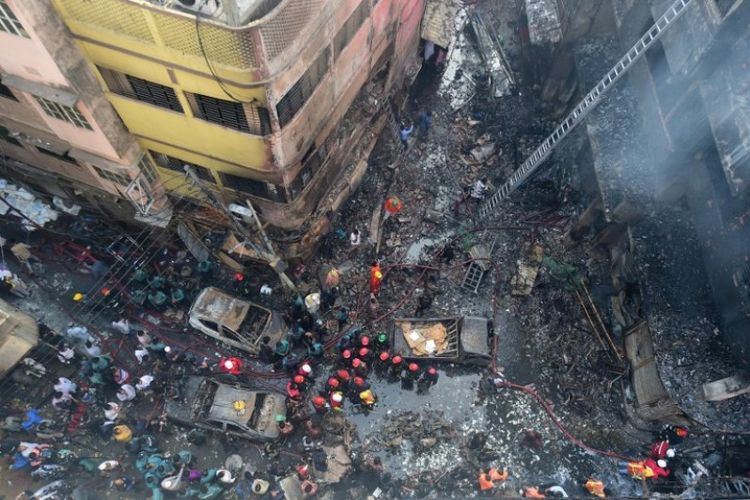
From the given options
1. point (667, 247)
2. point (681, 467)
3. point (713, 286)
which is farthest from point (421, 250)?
point (681, 467)

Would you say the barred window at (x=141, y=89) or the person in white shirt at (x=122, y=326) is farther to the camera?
the person in white shirt at (x=122, y=326)

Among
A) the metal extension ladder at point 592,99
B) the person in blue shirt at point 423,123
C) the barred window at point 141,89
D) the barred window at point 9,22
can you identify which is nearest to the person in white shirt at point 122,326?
the barred window at point 141,89

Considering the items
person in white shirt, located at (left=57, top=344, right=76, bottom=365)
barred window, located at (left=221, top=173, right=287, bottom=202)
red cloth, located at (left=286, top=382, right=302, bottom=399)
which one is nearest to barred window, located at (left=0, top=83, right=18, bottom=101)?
barred window, located at (left=221, top=173, right=287, bottom=202)

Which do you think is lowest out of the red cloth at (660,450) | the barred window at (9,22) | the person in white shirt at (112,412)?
the person in white shirt at (112,412)

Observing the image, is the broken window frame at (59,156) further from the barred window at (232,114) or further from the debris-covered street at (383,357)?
the barred window at (232,114)

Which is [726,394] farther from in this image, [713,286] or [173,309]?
[173,309]

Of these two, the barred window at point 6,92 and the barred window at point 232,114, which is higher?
the barred window at point 6,92

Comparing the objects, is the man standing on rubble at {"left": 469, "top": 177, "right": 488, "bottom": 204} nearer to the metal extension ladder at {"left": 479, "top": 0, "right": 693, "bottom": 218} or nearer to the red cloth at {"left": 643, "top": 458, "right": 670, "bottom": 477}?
the metal extension ladder at {"left": 479, "top": 0, "right": 693, "bottom": 218}

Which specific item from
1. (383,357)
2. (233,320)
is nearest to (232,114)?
(233,320)

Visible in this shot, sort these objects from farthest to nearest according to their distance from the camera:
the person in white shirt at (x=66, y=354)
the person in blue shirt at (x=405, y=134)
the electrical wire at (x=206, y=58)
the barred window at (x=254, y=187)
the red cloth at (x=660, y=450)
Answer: the person in blue shirt at (x=405, y=134)
the person in white shirt at (x=66, y=354)
the red cloth at (x=660, y=450)
the barred window at (x=254, y=187)
the electrical wire at (x=206, y=58)
